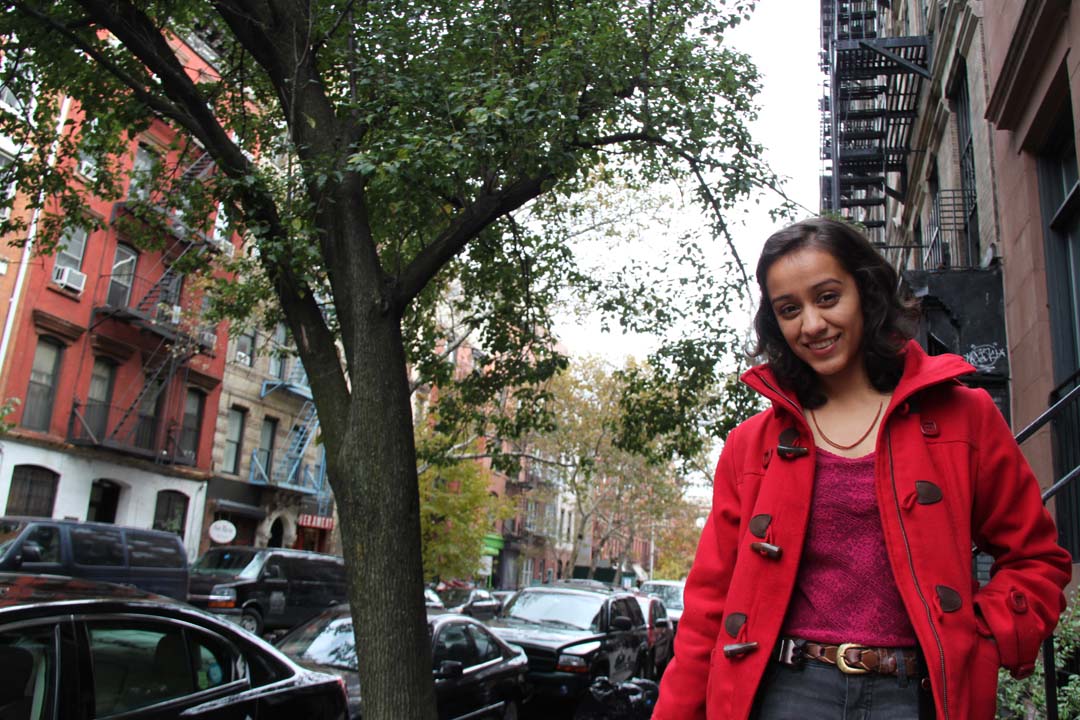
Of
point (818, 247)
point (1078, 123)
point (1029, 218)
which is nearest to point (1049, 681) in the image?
point (818, 247)

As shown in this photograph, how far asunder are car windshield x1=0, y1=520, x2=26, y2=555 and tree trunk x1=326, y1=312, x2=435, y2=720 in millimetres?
8449

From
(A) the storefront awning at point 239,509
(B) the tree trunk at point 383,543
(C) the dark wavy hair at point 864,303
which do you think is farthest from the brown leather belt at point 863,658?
(A) the storefront awning at point 239,509

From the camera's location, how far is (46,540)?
1334 cm

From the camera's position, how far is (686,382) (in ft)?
33.8

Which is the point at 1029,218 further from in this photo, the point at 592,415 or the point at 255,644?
the point at 592,415

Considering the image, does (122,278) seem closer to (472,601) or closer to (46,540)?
(46,540)

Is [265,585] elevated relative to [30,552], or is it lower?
lower

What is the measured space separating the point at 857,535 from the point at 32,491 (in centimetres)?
2328

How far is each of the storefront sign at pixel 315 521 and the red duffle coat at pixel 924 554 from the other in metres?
30.7

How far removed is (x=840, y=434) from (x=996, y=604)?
1.85ft

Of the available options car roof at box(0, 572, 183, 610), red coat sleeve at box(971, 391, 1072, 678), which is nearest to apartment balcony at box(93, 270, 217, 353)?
car roof at box(0, 572, 183, 610)

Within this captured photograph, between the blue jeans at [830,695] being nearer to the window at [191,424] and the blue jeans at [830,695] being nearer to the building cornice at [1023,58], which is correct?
the building cornice at [1023,58]

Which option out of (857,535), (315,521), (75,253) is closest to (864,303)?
(857,535)

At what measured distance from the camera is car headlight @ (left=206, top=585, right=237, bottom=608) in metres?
16.0
